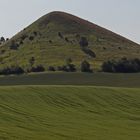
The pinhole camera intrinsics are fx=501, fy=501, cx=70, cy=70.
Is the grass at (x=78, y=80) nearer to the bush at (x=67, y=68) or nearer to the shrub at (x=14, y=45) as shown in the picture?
the bush at (x=67, y=68)

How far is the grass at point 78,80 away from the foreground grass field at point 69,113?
53.8ft

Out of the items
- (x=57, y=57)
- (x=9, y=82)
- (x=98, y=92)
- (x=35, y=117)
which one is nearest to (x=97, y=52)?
(x=57, y=57)

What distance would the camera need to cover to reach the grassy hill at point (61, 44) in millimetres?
141500

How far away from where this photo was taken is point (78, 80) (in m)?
90.8

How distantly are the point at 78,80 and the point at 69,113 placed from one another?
123 ft

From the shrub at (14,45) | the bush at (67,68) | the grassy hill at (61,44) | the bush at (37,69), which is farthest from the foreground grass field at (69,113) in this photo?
the shrub at (14,45)

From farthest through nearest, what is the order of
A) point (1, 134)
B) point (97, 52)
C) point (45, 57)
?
1. point (97, 52)
2. point (45, 57)
3. point (1, 134)

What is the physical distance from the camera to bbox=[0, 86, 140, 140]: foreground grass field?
41219 millimetres

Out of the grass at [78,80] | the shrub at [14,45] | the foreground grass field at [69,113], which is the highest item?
the shrub at [14,45]

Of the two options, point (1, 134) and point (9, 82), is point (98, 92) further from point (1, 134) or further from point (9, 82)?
point (1, 134)

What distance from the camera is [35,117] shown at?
47.8m

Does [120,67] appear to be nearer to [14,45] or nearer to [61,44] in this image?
[61,44]

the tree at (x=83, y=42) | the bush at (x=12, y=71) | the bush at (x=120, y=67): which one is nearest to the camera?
the bush at (x=12, y=71)

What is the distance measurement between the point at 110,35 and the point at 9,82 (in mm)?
102309
